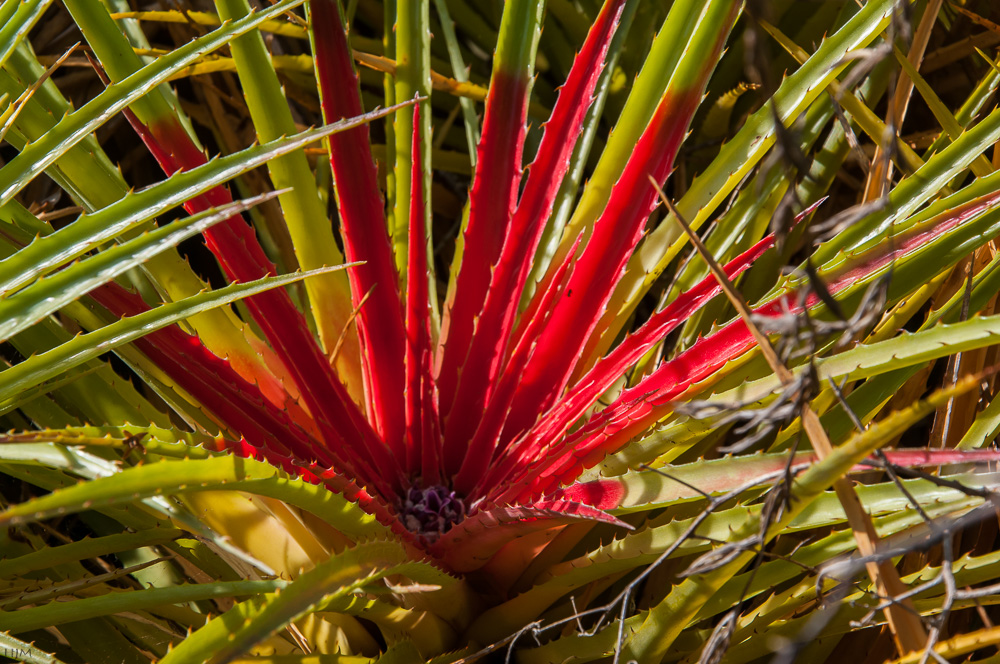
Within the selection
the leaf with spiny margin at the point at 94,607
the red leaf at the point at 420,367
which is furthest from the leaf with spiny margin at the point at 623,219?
the leaf with spiny margin at the point at 94,607

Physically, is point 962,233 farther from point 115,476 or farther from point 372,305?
point 115,476

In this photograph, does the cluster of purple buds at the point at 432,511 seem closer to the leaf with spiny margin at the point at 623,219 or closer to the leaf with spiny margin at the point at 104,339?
the leaf with spiny margin at the point at 623,219

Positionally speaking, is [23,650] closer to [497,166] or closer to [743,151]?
[497,166]

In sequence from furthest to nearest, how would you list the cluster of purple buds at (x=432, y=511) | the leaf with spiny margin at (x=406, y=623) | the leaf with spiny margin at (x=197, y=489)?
the cluster of purple buds at (x=432, y=511), the leaf with spiny margin at (x=406, y=623), the leaf with spiny margin at (x=197, y=489)

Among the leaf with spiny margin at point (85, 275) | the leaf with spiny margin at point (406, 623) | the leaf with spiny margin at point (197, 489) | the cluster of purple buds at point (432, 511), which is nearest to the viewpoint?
A: the leaf with spiny margin at point (197, 489)

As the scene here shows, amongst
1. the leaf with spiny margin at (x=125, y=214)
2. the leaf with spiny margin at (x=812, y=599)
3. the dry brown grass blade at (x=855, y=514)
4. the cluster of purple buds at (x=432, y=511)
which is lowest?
the leaf with spiny margin at (x=812, y=599)

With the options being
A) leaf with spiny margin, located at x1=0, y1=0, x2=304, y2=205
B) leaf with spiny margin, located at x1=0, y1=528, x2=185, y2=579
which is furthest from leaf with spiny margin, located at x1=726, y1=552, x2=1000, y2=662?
leaf with spiny margin, located at x1=0, y1=0, x2=304, y2=205

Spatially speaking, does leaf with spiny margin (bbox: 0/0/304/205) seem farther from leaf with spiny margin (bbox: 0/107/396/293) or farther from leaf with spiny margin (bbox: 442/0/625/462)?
leaf with spiny margin (bbox: 442/0/625/462)

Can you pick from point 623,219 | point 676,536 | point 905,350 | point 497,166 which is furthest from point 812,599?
point 497,166

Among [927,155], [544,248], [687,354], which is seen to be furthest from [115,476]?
[927,155]
